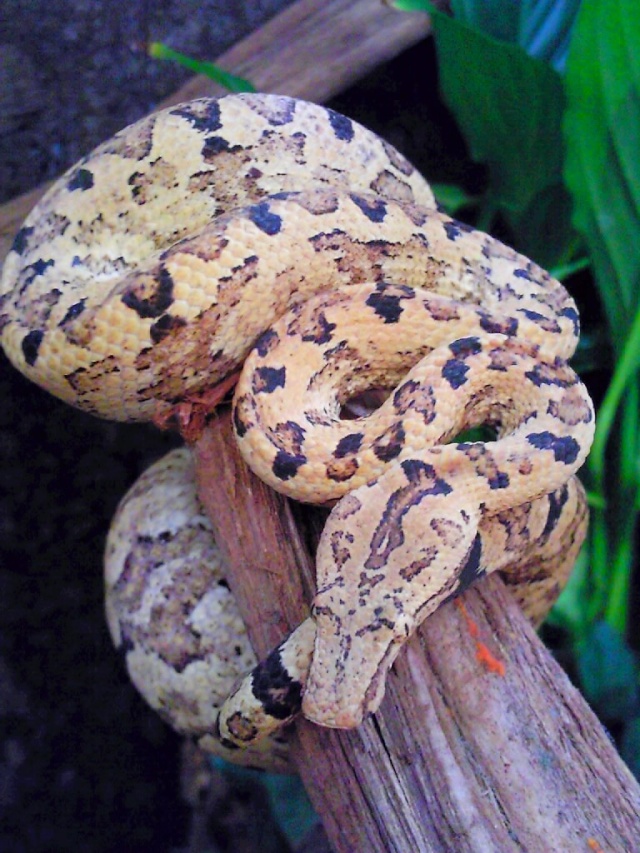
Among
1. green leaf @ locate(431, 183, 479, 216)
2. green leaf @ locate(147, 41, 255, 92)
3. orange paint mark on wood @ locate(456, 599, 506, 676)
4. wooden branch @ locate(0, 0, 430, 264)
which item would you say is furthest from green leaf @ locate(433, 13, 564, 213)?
orange paint mark on wood @ locate(456, 599, 506, 676)

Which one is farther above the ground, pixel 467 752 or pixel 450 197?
pixel 450 197

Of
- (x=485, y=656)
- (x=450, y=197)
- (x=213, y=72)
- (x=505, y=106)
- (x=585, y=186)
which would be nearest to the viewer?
(x=485, y=656)

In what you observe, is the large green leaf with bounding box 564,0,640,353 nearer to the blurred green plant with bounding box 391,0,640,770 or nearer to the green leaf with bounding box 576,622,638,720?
the blurred green plant with bounding box 391,0,640,770

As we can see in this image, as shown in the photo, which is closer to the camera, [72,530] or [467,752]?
[467,752]

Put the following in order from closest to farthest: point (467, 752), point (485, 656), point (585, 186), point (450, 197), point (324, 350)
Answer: point (467, 752)
point (485, 656)
point (324, 350)
point (585, 186)
point (450, 197)

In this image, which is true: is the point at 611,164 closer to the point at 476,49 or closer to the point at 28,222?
the point at 476,49

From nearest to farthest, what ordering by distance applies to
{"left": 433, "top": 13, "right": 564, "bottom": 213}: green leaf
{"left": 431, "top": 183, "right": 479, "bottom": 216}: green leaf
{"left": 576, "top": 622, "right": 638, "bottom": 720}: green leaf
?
{"left": 433, "top": 13, "right": 564, "bottom": 213}: green leaf, {"left": 576, "top": 622, "right": 638, "bottom": 720}: green leaf, {"left": 431, "top": 183, "right": 479, "bottom": 216}: green leaf

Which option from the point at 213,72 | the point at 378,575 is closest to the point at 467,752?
the point at 378,575

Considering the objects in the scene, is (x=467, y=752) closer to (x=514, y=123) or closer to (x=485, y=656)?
(x=485, y=656)

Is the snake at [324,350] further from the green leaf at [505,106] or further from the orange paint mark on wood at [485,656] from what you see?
the green leaf at [505,106]
